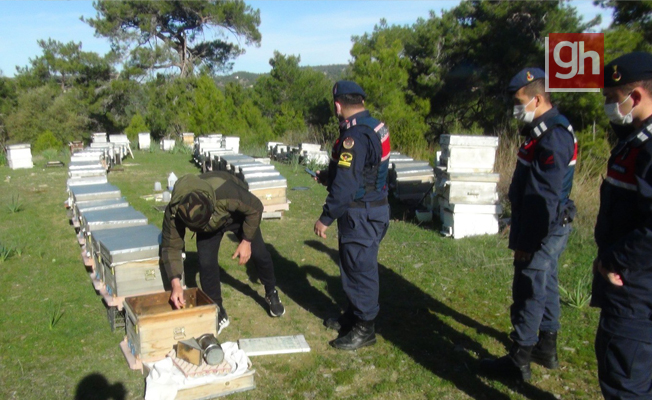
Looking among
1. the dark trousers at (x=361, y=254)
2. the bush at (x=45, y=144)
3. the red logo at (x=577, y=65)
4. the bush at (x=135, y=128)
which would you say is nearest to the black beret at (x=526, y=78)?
the dark trousers at (x=361, y=254)

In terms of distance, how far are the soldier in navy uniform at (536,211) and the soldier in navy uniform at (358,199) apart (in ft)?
3.40

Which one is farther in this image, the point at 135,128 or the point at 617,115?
the point at 135,128

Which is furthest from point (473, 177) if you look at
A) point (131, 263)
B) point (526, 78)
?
point (131, 263)

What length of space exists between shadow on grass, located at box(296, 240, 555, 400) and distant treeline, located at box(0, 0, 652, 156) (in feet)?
22.8

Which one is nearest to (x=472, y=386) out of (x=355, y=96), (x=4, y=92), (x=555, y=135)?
(x=555, y=135)

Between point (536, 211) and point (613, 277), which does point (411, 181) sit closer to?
point (536, 211)

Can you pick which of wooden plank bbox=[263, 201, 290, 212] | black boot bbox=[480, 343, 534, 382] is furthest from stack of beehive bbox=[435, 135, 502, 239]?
black boot bbox=[480, 343, 534, 382]

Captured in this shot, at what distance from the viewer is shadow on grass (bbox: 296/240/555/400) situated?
12.4 feet

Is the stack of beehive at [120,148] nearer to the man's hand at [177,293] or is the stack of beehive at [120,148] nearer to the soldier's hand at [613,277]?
the man's hand at [177,293]

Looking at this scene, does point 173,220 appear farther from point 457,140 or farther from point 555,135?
point 457,140

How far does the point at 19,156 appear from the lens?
1712cm

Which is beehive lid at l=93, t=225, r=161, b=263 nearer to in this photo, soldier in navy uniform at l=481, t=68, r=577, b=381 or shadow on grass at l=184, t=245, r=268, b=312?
shadow on grass at l=184, t=245, r=268, b=312

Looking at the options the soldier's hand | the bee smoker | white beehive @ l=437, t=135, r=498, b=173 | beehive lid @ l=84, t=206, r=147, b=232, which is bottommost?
the bee smoker

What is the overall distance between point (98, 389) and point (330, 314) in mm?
2197
